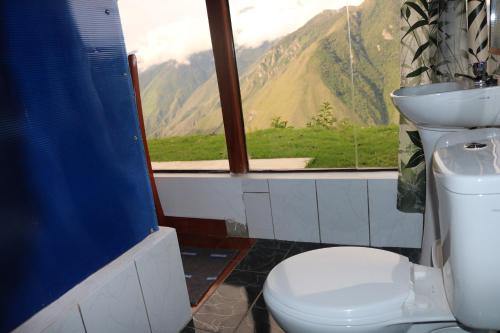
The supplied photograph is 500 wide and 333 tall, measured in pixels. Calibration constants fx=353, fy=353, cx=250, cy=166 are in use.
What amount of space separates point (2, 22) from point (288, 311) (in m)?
1.06

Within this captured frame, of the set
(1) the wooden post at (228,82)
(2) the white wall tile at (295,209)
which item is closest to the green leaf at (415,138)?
(2) the white wall tile at (295,209)

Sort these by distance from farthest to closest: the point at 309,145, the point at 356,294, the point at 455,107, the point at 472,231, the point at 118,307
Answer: the point at 309,145 < the point at 118,307 < the point at 455,107 < the point at 356,294 < the point at 472,231

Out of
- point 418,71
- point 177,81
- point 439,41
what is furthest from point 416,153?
point 177,81

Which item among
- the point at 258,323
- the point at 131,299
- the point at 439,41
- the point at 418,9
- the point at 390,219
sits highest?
the point at 418,9

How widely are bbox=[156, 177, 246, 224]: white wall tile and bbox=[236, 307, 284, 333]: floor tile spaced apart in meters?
0.72

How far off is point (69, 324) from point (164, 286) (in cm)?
43

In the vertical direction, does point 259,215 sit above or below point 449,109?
below

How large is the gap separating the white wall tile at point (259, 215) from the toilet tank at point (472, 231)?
1.32 m

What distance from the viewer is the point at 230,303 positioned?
5.62 feet

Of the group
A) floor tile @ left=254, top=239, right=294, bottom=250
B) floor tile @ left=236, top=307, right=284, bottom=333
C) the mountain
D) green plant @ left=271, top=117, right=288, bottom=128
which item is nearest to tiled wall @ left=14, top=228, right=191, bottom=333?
floor tile @ left=236, top=307, right=284, bottom=333

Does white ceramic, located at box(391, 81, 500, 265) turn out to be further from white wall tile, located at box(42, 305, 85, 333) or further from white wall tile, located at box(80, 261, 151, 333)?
white wall tile, located at box(42, 305, 85, 333)

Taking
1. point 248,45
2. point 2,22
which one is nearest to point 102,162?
point 2,22

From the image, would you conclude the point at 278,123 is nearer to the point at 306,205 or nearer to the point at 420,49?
the point at 306,205

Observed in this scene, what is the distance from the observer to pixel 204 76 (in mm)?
2656
